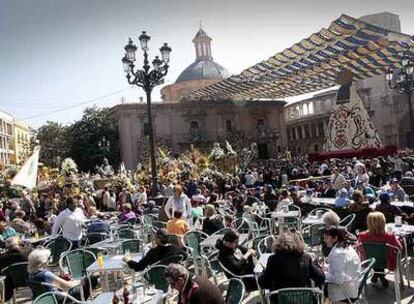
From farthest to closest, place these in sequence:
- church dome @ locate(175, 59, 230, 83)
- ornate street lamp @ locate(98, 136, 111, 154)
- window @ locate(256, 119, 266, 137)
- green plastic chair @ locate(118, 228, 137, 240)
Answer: church dome @ locate(175, 59, 230, 83) < window @ locate(256, 119, 266, 137) < ornate street lamp @ locate(98, 136, 111, 154) < green plastic chair @ locate(118, 228, 137, 240)

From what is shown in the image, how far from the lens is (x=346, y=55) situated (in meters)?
24.5

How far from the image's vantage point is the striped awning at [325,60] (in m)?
21.0

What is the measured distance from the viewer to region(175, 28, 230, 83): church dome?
52591mm

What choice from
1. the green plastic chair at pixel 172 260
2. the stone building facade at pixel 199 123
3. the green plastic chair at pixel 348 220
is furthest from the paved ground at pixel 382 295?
the stone building facade at pixel 199 123

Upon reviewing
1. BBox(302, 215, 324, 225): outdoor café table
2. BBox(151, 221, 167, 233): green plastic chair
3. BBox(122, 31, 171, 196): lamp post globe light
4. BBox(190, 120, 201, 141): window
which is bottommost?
BBox(302, 215, 324, 225): outdoor café table

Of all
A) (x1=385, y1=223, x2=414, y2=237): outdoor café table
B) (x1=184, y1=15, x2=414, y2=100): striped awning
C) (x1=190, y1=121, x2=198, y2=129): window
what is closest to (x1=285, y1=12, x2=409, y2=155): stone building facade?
(x1=184, y1=15, x2=414, y2=100): striped awning

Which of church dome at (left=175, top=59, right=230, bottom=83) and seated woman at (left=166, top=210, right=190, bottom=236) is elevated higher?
church dome at (left=175, top=59, right=230, bottom=83)

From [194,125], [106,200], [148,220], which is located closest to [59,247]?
[148,220]

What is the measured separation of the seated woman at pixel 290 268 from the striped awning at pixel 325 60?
1737 centimetres

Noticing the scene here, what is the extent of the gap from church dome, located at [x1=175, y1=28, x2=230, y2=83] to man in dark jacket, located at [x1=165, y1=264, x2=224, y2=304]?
49.2 m

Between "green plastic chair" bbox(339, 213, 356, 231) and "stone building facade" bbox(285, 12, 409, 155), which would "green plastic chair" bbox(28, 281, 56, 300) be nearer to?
"green plastic chair" bbox(339, 213, 356, 231)

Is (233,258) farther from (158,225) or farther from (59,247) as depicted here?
(158,225)

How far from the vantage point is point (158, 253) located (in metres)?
5.32

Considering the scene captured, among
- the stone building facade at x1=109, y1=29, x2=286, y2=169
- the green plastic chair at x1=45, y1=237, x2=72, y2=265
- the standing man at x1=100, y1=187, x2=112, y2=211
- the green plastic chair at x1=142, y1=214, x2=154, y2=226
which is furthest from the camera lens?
the stone building facade at x1=109, y1=29, x2=286, y2=169
